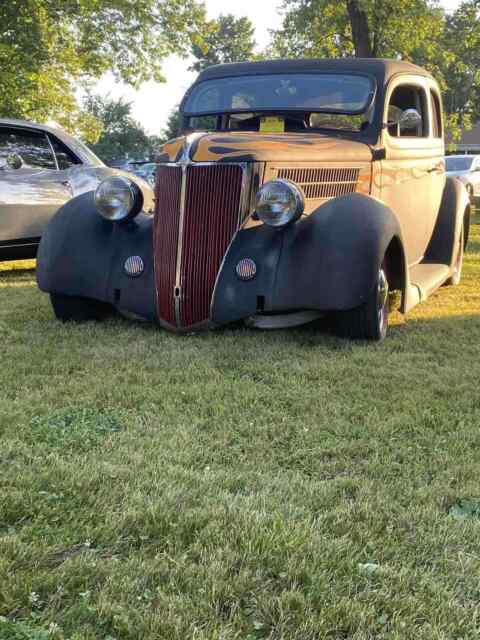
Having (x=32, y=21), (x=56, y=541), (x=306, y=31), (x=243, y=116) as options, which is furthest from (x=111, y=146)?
(x=56, y=541)

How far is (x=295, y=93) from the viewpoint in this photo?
18.6 feet

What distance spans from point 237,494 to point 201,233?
2454mm

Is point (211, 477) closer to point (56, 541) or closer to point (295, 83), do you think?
point (56, 541)

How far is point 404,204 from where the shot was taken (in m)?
5.97

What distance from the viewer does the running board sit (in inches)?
200

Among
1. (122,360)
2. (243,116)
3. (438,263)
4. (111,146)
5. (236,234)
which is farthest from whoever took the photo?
(111,146)

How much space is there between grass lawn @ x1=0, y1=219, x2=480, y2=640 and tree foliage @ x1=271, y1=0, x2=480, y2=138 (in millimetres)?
15905

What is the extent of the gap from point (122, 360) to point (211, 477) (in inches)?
67.8

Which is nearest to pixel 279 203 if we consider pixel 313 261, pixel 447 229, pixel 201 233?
pixel 313 261

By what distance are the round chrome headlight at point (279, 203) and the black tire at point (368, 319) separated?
691mm

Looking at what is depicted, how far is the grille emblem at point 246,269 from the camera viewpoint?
451 cm

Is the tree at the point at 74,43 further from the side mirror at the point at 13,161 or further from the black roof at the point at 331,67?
the black roof at the point at 331,67

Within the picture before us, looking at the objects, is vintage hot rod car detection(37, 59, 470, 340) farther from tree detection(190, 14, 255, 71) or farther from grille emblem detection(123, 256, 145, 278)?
tree detection(190, 14, 255, 71)

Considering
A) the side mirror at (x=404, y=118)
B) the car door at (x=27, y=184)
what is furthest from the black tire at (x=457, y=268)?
the car door at (x=27, y=184)
